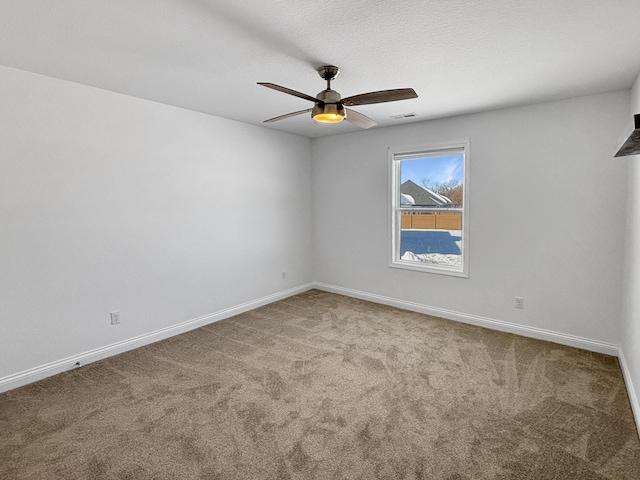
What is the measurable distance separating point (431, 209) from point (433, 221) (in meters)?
0.16

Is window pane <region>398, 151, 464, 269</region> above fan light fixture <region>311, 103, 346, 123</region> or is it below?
below

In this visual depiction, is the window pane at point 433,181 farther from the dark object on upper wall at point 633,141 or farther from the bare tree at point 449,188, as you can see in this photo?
the dark object on upper wall at point 633,141

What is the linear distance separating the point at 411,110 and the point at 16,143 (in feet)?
12.1

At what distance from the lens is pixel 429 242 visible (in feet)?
15.0

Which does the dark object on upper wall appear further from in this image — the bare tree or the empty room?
the bare tree

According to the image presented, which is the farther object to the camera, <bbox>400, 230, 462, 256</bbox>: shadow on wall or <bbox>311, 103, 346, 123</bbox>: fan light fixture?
<bbox>400, 230, 462, 256</bbox>: shadow on wall

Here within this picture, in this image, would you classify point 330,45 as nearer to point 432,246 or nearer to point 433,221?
point 433,221

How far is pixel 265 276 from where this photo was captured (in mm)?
4902

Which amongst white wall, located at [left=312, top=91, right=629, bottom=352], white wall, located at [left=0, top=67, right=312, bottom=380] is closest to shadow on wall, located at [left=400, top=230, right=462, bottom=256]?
white wall, located at [left=312, top=91, right=629, bottom=352]

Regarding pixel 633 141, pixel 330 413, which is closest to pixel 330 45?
pixel 633 141

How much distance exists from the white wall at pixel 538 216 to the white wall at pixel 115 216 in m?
2.01

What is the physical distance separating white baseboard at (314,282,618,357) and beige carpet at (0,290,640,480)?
115 mm

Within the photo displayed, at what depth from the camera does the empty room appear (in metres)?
1.96

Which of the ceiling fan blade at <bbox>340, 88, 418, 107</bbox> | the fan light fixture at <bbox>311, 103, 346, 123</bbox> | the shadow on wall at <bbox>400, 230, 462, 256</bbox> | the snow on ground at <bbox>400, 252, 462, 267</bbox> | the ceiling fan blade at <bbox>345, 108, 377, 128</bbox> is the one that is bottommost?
the snow on ground at <bbox>400, 252, 462, 267</bbox>
